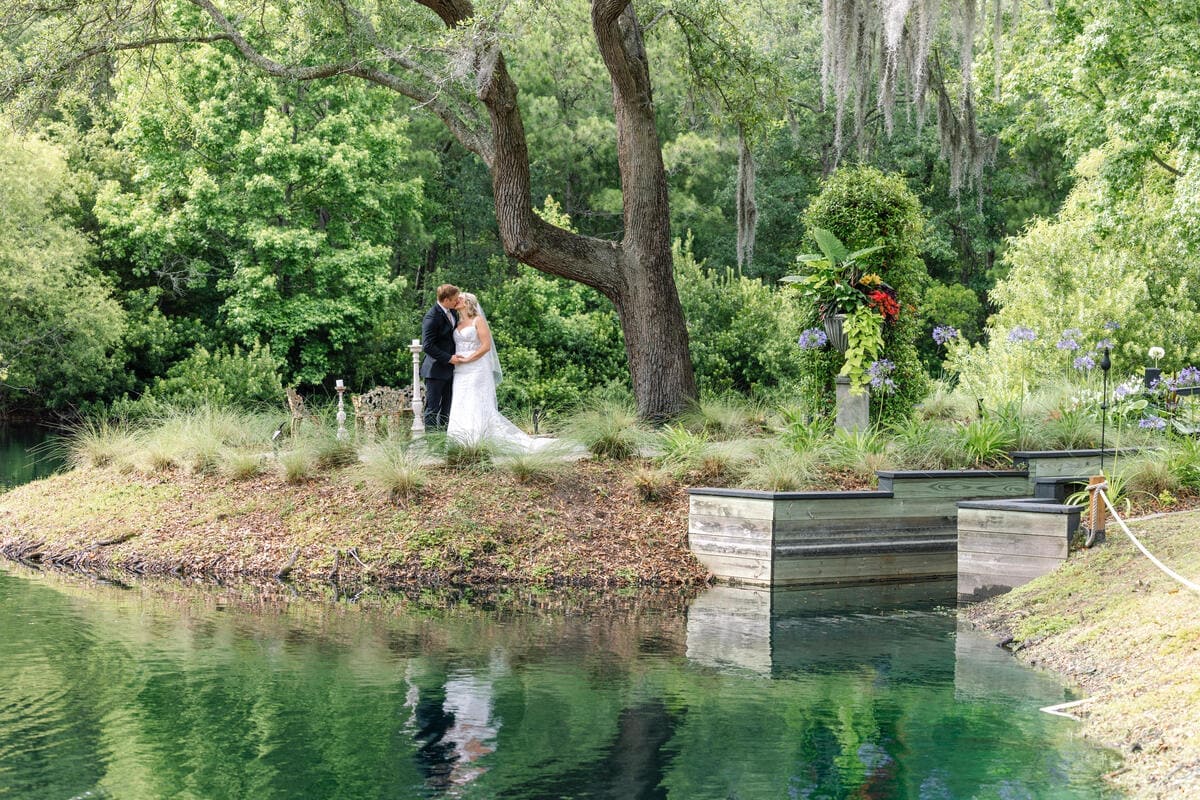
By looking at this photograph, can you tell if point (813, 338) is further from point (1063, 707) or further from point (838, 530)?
point (1063, 707)

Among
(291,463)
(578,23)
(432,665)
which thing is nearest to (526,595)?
(432,665)

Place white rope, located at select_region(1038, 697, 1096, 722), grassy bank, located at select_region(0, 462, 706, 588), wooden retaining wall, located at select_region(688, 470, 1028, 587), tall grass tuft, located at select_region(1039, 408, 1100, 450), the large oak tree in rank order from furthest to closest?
1. the large oak tree
2. tall grass tuft, located at select_region(1039, 408, 1100, 450)
3. grassy bank, located at select_region(0, 462, 706, 588)
4. wooden retaining wall, located at select_region(688, 470, 1028, 587)
5. white rope, located at select_region(1038, 697, 1096, 722)

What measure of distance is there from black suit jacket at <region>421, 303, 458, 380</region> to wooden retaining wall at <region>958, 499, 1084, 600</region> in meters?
6.57

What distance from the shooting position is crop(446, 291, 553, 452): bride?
14375mm

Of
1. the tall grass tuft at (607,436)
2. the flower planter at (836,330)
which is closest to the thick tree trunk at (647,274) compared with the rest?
the tall grass tuft at (607,436)

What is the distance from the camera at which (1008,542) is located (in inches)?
408

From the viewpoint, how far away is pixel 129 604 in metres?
10.3

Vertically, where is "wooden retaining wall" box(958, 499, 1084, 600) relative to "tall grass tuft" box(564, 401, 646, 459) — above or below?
below

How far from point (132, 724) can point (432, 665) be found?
208 cm

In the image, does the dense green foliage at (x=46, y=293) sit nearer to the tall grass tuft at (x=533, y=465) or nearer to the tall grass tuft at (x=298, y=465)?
the tall grass tuft at (x=298, y=465)

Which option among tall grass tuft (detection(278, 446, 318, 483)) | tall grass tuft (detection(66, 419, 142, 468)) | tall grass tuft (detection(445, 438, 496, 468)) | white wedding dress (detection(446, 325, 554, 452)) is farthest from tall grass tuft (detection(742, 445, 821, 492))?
tall grass tuft (detection(66, 419, 142, 468))

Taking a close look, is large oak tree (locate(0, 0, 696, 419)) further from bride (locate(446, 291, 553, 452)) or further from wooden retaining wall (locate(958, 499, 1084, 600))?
wooden retaining wall (locate(958, 499, 1084, 600))

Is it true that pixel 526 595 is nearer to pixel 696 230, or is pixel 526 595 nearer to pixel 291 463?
pixel 291 463

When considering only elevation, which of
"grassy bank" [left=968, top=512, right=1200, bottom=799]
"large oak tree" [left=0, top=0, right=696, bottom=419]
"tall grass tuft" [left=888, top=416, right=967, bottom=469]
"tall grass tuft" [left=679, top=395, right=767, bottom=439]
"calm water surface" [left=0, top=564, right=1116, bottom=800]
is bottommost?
"calm water surface" [left=0, top=564, right=1116, bottom=800]
